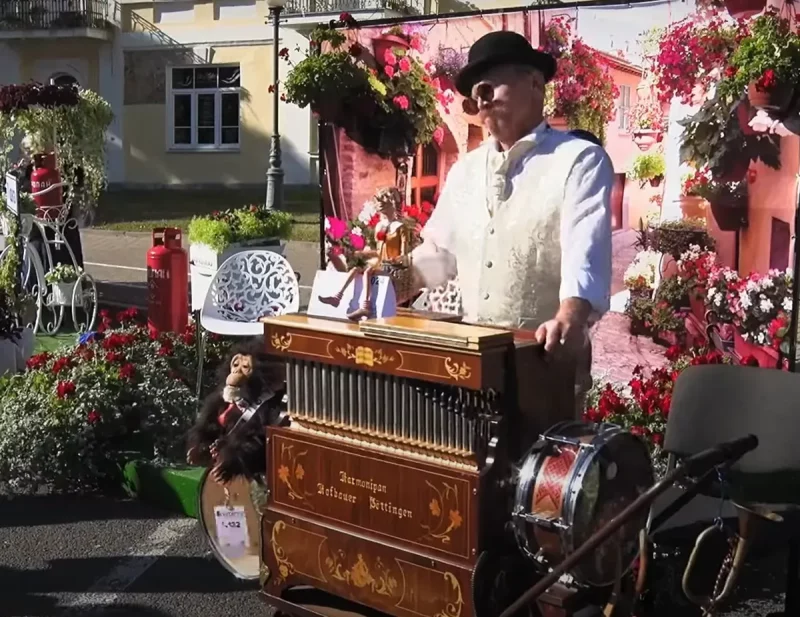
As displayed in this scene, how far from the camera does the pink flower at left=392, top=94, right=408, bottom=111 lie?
5.35m

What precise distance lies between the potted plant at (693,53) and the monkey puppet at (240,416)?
210cm

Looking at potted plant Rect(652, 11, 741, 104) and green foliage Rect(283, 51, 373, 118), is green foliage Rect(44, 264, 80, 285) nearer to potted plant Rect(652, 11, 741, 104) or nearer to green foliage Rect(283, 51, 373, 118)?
green foliage Rect(283, 51, 373, 118)

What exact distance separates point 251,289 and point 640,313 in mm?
1857

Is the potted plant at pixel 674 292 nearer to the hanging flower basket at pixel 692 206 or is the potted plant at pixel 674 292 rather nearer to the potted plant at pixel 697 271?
the potted plant at pixel 697 271

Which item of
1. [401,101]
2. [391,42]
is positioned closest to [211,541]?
[401,101]

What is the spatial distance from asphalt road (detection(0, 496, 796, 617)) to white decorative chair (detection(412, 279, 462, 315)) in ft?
3.90

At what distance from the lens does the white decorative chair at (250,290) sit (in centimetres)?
511

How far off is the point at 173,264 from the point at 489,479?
465cm

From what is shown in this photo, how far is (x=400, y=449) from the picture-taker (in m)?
2.84

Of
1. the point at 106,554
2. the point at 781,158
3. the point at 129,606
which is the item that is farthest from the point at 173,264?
the point at 781,158

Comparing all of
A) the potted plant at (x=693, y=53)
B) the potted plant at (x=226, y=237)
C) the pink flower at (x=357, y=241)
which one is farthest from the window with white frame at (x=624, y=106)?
the potted plant at (x=226, y=237)

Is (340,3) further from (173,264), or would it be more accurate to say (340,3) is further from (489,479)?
(489,479)

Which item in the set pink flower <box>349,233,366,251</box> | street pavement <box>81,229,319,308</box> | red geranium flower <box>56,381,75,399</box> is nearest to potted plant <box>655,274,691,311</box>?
pink flower <box>349,233,366,251</box>

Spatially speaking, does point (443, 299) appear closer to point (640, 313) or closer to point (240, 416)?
point (240, 416)
